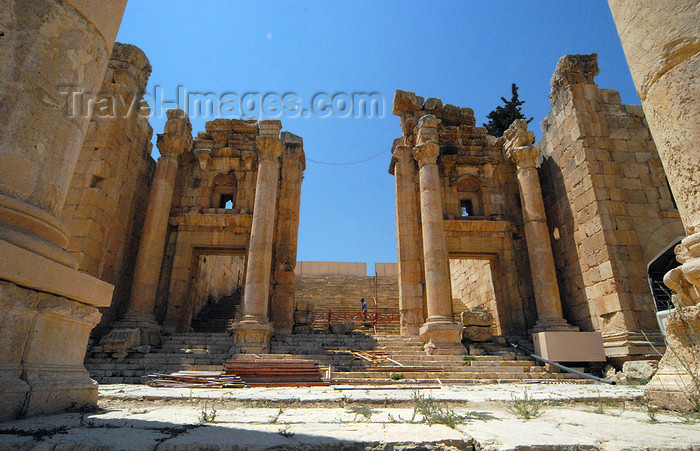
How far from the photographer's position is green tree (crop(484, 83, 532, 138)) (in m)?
24.8

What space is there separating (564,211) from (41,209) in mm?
13637

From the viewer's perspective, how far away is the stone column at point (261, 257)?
1117cm

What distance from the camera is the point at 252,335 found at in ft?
36.7

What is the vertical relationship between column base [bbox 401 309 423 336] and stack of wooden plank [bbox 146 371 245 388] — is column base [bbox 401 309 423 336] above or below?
above

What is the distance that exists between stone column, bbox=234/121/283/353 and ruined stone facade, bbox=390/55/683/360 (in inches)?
184

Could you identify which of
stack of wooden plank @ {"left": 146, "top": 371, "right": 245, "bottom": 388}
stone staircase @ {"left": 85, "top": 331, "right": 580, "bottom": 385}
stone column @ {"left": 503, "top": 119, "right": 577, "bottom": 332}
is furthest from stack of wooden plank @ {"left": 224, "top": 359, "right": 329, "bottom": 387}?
stone column @ {"left": 503, "top": 119, "right": 577, "bottom": 332}

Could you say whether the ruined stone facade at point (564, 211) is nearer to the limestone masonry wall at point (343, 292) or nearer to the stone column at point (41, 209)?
the limestone masonry wall at point (343, 292)

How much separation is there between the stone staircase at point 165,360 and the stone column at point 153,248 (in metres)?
0.39

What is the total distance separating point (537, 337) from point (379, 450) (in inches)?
408

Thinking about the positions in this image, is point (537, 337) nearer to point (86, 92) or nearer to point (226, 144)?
point (86, 92)

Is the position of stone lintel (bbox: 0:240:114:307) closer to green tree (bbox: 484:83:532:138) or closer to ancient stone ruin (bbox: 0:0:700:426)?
ancient stone ruin (bbox: 0:0:700:426)

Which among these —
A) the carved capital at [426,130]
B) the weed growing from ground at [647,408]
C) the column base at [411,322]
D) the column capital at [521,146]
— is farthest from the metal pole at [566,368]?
the carved capital at [426,130]

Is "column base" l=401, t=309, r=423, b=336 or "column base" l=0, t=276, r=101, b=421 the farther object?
"column base" l=401, t=309, r=423, b=336

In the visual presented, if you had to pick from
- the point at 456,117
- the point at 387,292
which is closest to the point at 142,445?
the point at 456,117
